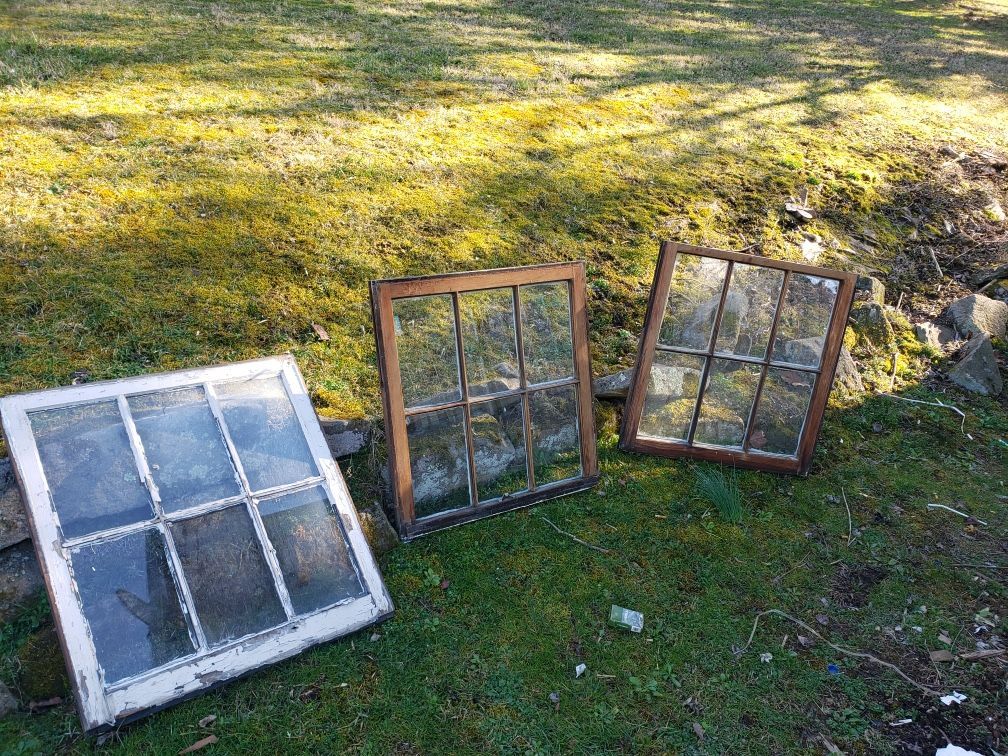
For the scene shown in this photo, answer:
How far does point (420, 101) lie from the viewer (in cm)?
705

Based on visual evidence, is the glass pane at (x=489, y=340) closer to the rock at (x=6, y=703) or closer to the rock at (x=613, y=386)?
the rock at (x=613, y=386)

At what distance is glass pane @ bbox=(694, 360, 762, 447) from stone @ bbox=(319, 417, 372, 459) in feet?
6.51

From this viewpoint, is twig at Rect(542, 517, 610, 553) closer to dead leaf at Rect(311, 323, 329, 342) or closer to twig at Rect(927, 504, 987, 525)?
dead leaf at Rect(311, 323, 329, 342)

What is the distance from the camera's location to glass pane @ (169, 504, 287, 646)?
2.55 m

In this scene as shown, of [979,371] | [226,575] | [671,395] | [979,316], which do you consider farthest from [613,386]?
[979,316]

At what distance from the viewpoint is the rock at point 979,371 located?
483cm

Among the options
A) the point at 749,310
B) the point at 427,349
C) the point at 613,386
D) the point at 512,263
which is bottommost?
the point at 613,386

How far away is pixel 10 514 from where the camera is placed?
2.75 metres

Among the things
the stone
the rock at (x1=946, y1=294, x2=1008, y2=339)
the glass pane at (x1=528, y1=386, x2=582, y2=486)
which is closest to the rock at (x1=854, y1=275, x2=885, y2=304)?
the rock at (x1=946, y1=294, x2=1008, y2=339)

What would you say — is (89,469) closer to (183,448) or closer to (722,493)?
(183,448)

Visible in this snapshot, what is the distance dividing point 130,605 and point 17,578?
648mm

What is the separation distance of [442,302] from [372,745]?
1.95 m

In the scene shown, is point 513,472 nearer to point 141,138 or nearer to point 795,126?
point 141,138

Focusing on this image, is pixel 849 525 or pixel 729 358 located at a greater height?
pixel 729 358
